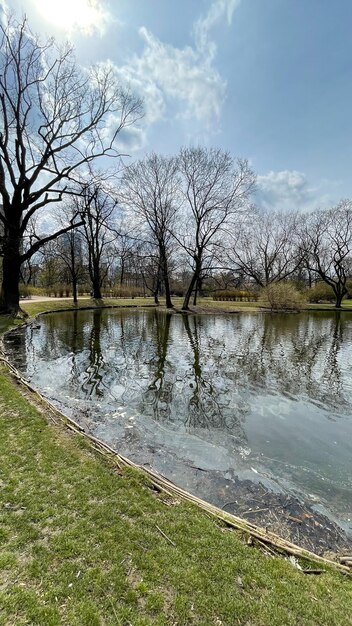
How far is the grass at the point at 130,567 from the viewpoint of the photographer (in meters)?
1.89

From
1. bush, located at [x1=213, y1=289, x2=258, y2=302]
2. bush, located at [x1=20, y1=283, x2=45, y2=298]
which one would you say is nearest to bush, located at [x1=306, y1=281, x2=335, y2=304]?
bush, located at [x1=213, y1=289, x2=258, y2=302]

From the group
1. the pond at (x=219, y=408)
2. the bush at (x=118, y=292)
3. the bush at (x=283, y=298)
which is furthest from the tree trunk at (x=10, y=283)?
the bush at (x=118, y=292)

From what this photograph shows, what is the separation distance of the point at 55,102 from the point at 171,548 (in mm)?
18604

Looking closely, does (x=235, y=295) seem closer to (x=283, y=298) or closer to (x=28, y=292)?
(x=283, y=298)

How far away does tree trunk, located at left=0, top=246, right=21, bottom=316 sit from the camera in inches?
586

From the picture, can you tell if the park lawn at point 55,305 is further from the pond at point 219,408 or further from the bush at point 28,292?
the pond at point 219,408

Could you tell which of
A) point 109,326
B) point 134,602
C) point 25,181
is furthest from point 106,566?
point 25,181

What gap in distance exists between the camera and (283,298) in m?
31.2

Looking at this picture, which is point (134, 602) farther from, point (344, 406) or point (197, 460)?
point (344, 406)

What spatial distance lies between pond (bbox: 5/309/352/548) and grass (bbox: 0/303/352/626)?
0.87m

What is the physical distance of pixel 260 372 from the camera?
347 inches

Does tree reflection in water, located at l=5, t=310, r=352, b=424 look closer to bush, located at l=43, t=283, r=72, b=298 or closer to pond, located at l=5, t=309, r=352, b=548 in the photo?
pond, located at l=5, t=309, r=352, b=548

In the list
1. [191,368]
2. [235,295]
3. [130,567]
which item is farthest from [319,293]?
[130,567]

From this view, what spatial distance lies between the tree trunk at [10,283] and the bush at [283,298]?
24.5 meters
